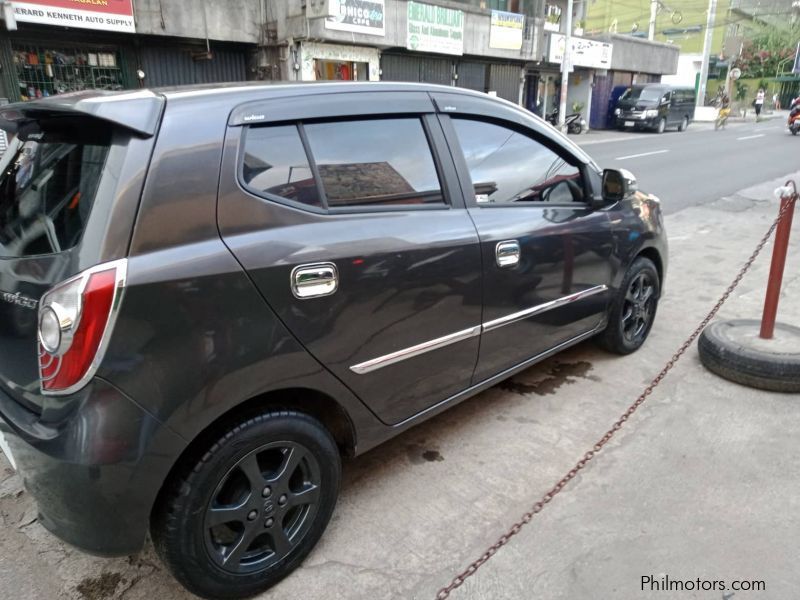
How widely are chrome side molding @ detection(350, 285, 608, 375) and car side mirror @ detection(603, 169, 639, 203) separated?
55 cm

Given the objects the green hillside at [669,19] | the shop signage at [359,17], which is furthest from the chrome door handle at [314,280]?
the green hillside at [669,19]

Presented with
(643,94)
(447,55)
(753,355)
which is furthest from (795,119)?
(753,355)

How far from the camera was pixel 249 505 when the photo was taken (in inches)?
80.9

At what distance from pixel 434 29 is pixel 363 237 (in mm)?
20265

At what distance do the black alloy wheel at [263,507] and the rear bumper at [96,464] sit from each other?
0.80 feet

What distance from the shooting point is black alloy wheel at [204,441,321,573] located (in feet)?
6.63

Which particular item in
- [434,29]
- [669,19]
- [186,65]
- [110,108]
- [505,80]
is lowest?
[110,108]

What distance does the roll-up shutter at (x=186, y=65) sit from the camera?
1508 cm

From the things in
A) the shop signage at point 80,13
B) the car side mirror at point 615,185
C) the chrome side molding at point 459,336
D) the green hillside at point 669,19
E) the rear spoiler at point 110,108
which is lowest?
the chrome side molding at point 459,336

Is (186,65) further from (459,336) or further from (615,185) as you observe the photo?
(459,336)

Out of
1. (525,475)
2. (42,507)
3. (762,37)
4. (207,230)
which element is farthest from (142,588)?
(762,37)

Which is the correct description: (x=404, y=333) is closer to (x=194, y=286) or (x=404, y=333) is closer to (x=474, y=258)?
(x=474, y=258)

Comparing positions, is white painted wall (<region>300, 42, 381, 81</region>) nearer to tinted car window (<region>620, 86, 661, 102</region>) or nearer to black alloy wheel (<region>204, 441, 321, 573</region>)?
black alloy wheel (<region>204, 441, 321, 573</region>)

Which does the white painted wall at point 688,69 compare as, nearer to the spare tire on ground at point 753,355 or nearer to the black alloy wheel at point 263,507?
the spare tire on ground at point 753,355
